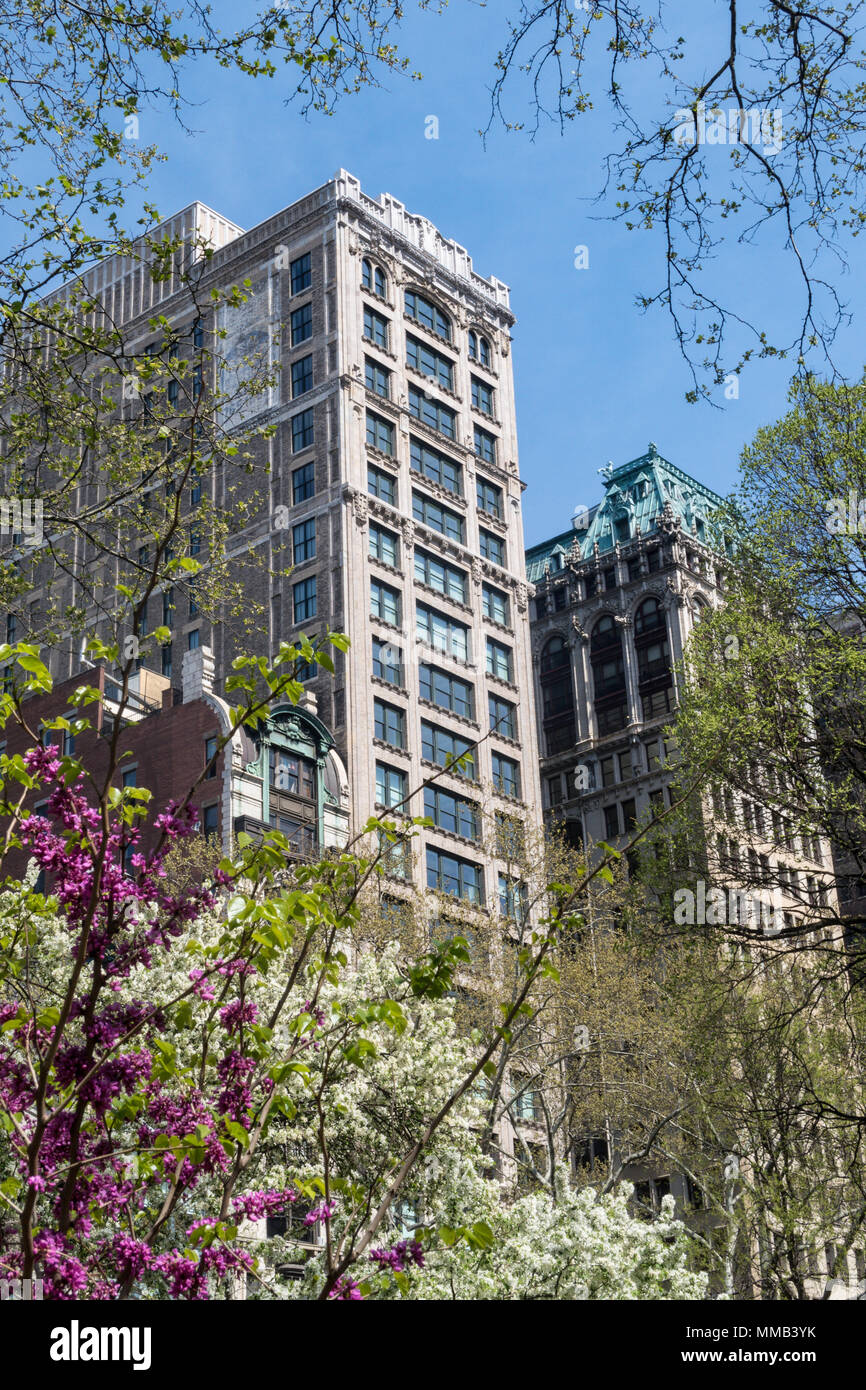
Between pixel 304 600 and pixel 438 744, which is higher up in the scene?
pixel 304 600

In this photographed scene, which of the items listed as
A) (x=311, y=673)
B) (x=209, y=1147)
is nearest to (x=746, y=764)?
(x=209, y=1147)

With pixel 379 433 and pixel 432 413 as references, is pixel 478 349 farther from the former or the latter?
pixel 379 433

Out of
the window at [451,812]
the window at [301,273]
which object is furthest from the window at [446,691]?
the window at [301,273]

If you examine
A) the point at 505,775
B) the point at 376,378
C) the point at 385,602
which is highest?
the point at 376,378

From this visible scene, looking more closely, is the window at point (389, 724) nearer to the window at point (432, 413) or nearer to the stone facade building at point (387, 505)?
the stone facade building at point (387, 505)

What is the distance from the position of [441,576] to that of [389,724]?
11.2 meters

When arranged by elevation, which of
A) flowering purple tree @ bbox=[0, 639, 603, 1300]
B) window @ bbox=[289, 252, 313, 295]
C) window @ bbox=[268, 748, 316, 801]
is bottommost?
flowering purple tree @ bbox=[0, 639, 603, 1300]

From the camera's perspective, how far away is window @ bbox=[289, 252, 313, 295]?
76.8 metres

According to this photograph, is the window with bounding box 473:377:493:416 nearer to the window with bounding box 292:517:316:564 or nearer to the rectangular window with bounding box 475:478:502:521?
the rectangular window with bounding box 475:478:502:521

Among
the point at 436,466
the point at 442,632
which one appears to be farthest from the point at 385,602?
the point at 436,466

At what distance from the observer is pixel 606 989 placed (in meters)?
44.7

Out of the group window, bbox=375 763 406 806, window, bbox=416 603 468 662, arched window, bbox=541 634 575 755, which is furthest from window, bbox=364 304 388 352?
arched window, bbox=541 634 575 755

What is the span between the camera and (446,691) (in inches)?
2854

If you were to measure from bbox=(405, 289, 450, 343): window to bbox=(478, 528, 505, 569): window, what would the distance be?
38.2ft
